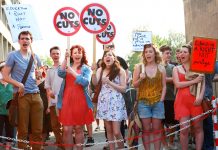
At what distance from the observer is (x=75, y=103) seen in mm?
6781

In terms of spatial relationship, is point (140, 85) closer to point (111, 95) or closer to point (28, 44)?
point (111, 95)

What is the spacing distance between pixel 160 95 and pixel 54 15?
2265 millimetres

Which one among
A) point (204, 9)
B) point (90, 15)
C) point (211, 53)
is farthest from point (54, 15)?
point (204, 9)

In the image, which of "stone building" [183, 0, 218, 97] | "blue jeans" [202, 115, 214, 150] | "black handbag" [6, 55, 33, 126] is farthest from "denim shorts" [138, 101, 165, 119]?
"stone building" [183, 0, 218, 97]

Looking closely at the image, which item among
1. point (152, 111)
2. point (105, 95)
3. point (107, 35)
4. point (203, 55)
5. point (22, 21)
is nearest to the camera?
point (203, 55)

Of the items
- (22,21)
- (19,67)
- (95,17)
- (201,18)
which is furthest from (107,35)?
(201,18)

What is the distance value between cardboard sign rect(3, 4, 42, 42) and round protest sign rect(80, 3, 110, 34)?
185cm

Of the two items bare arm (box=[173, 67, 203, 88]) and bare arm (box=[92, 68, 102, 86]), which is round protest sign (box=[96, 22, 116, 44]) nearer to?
bare arm (box=[92, 68, 102, 86])

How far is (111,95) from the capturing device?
23.4 feet

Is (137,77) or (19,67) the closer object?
(19,67)

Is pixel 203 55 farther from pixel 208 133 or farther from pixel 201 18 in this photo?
pixel 201 18

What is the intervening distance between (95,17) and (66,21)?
655 millimetres

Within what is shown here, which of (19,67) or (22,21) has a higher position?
(22,21)

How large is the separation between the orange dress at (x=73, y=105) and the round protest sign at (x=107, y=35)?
11.1ft
